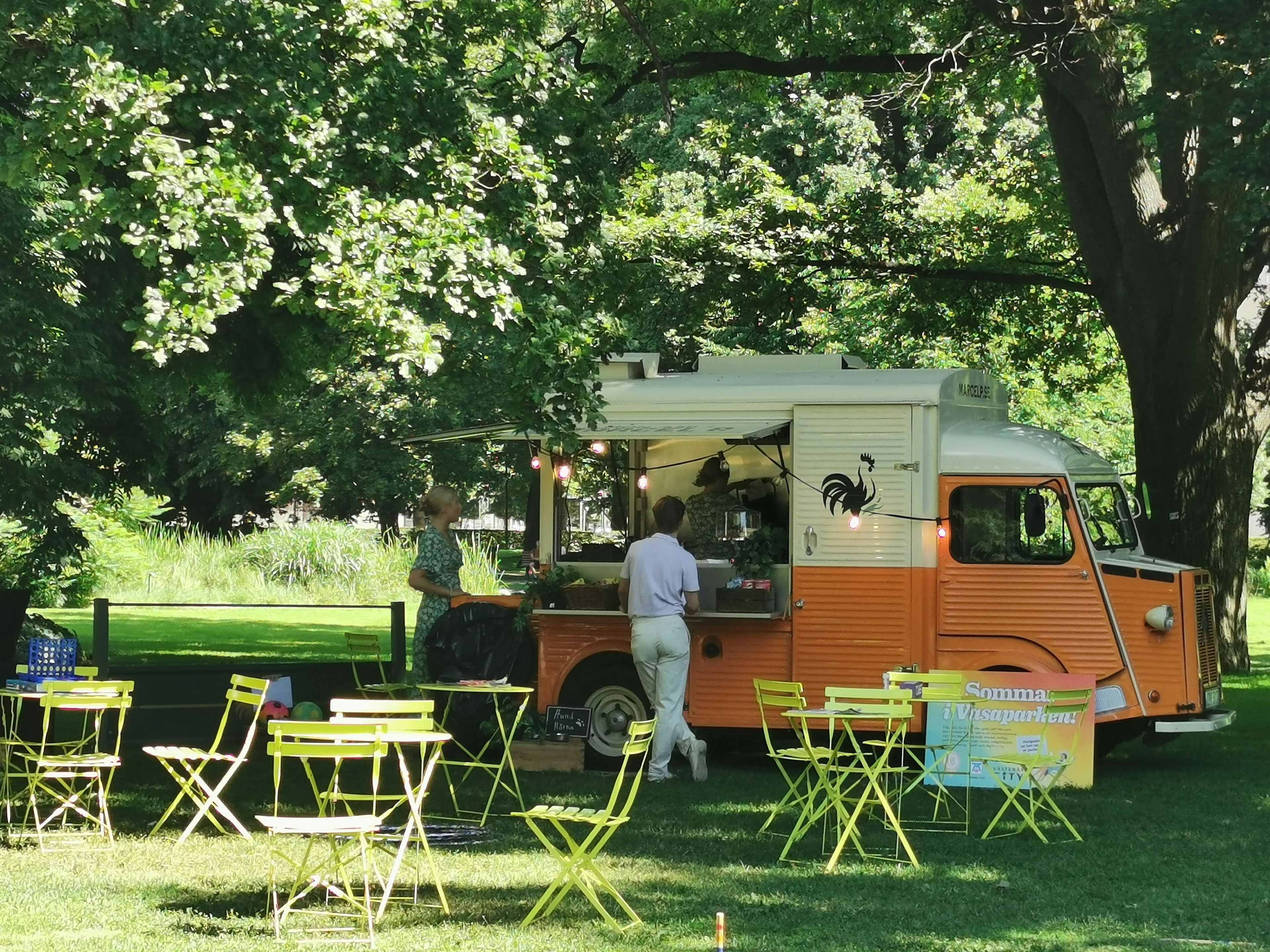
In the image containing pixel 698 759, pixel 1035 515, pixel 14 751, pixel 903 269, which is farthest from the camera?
pixel 903 269

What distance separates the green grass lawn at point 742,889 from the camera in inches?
270

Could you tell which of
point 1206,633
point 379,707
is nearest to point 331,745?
point 379,707

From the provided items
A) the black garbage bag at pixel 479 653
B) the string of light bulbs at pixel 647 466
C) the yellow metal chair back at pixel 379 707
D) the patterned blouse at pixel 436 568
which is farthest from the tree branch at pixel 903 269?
the yellow metal chair back at pixel 379 707

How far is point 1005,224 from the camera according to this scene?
68.6 feet

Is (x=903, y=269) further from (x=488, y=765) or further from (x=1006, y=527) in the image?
(x=488, y=765)

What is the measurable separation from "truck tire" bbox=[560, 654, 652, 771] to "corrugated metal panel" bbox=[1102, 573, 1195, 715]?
11.2 ft

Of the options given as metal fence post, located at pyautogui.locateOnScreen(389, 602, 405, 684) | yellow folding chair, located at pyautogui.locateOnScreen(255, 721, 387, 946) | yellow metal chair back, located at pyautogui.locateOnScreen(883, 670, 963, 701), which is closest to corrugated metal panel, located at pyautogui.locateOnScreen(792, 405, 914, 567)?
yellow metal chair back, located at pyautogui.locateOnScreen(883, 670, 963, 701)

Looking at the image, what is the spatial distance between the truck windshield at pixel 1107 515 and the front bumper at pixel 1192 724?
4.20ft

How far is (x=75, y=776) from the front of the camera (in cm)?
895

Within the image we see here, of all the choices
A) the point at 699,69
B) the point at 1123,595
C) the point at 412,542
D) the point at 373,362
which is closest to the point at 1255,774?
the point at 1123,595

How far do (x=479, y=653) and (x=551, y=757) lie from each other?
104 cm

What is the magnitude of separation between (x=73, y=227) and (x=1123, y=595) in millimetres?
7241

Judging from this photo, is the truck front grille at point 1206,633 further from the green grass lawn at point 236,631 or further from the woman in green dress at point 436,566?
the green grass lawn at point 236,631

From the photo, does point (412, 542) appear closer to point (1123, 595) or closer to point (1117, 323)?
point (1117, 323)
